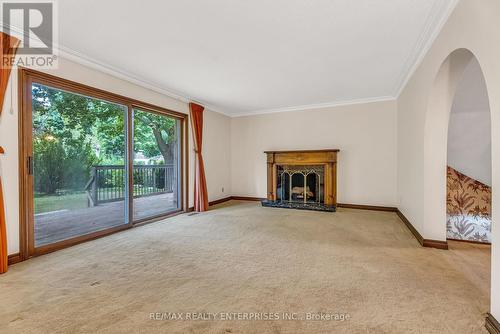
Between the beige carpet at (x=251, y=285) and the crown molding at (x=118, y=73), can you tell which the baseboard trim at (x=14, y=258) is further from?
the crown molding at (x=118, y=73)

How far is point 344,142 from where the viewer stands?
528cm

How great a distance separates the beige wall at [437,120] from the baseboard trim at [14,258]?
13.4 feet

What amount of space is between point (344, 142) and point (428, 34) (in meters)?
2.95

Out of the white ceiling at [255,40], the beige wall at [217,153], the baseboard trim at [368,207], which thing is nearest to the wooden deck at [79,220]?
the beige wall at [217,153]

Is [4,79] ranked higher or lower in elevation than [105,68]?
lower

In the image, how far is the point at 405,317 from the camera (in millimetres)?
1532

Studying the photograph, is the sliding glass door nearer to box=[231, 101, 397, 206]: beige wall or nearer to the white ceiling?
the white ceiling

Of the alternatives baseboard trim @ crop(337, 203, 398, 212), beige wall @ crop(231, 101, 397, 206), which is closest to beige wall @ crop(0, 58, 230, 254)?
beige wall @ crop(231, 101, 397, 206)

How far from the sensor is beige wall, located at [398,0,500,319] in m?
1.40

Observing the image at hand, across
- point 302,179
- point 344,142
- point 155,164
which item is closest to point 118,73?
point 155,164

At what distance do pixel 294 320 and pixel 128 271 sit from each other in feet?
5.37

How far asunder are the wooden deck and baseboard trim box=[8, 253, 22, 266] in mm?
241

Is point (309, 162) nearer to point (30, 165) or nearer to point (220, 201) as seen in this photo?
point (220, 201)

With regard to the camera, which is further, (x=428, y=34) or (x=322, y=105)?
(x=322, y=105)
